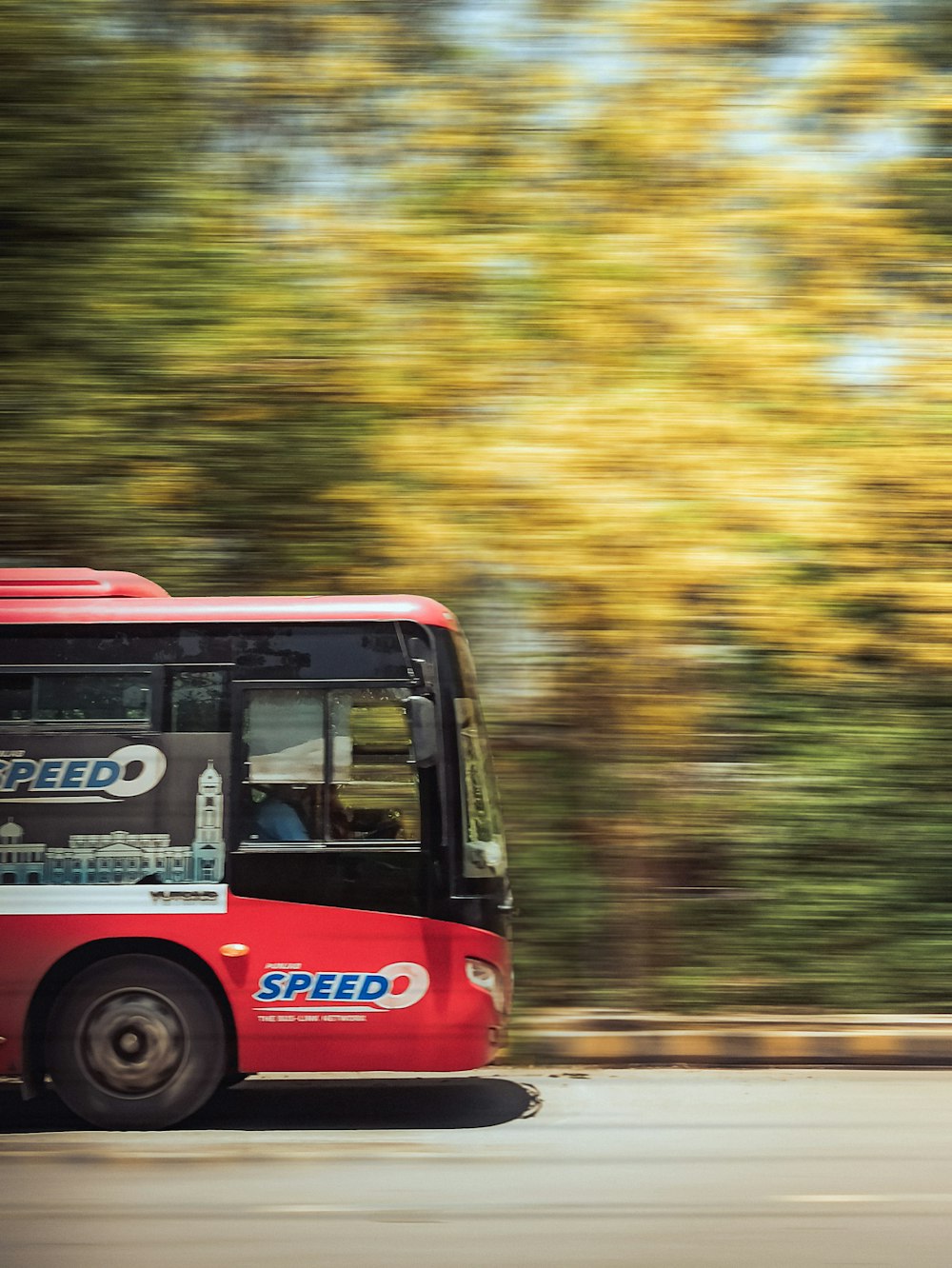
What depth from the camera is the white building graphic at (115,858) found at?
679 centimetres

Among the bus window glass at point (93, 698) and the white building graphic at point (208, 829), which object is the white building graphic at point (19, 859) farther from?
the white building graphic at point (208, 829)

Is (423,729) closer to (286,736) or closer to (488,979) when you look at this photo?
(286,736)

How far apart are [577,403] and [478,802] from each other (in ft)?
10.0

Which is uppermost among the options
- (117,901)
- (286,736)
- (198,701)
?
(198,701)

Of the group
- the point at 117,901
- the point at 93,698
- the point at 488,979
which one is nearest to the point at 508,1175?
the point at 488,979

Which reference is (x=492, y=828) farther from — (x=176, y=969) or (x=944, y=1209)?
(x=944, y=1209)

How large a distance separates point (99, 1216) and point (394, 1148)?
154cm

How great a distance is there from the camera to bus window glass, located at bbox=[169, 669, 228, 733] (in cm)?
692

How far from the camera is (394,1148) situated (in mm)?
6406

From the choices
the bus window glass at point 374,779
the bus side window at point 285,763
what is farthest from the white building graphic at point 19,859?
the bus window glass at point 374,779

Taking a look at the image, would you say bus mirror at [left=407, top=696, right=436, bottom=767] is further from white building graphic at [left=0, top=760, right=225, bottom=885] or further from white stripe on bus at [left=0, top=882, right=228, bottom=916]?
white stripe on bus at [left=0, top=882, right=228, bottom=916]

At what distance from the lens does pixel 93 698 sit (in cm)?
693

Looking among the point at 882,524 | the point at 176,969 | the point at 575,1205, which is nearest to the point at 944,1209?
the point at 575,1205

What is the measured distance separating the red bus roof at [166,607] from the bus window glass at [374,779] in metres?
0.52
